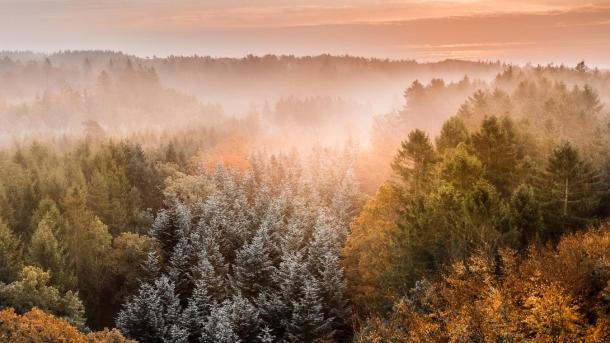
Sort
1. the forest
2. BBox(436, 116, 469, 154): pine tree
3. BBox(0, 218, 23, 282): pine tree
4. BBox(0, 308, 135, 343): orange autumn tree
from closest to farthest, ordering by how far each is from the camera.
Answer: the forest, BBox(0, 308, 135, 343): orange autumn tree, BBox(0, 218, 23, 282): pine tree, BBox(436, 116, 469, 154): pine tree

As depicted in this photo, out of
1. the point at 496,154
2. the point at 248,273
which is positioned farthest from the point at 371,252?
the point at 496,154

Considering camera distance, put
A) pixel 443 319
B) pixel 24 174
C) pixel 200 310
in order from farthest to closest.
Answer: pixel 24 174 < pixel 200 310 < pixel 443 319

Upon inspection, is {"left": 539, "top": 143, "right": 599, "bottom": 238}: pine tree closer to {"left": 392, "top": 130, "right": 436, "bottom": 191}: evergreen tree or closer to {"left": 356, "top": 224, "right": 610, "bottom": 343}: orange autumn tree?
{"left": 356, "top": 224, "right": 610, "bottom": 343}: orange autumn tree

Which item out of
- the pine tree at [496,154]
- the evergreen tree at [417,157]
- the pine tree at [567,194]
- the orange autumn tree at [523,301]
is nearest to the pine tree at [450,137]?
the evergreen tree at [417,157]

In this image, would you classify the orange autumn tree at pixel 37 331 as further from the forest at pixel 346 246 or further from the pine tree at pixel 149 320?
the pine tree at pixel 149 320

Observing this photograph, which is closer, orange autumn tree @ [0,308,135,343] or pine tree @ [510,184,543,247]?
orange autumn tree @ [0,308,135,343]

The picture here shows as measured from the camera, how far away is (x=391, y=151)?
10175 centimetres

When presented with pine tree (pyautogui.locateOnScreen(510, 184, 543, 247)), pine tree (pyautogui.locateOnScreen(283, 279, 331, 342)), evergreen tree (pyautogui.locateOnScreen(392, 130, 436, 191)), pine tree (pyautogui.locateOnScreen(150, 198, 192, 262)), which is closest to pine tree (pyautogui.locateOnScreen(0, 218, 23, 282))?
pine tree (pyautogui.locateOnScreen(150, 198, 192, 262))

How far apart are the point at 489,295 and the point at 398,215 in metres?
24.4

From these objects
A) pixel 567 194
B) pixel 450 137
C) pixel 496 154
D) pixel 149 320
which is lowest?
pixel 149 320

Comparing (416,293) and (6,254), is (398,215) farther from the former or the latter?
(6,254)

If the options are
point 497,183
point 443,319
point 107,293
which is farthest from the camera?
point 107,293

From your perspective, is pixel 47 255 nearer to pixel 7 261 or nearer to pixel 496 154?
pixel 7 261

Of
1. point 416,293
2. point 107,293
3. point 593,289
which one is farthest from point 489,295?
point 107,293
